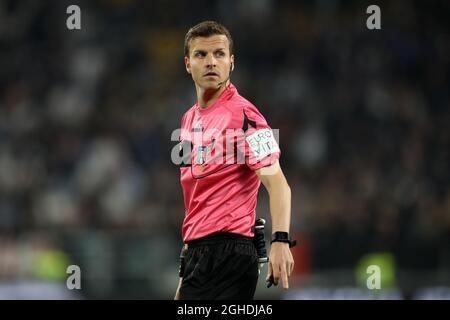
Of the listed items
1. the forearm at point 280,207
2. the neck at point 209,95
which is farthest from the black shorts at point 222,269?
the neck at point 209,95

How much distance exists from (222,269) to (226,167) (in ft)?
1.68

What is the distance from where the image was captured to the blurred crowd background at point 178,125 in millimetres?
11367

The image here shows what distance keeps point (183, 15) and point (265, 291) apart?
6414 mm

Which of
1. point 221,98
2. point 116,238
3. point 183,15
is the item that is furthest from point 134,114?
point 221,98

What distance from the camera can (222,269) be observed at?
4.81m

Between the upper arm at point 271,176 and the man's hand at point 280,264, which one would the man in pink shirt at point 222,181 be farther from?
the man's hand at point 280,264

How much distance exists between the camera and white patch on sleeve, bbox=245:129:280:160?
4.70 m

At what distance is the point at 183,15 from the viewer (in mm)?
16031

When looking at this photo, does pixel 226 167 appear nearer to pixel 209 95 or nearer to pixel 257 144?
pixel 257 144

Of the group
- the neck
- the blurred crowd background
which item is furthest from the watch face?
the blurred crowd background

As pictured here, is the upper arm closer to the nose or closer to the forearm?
Result: the forearm

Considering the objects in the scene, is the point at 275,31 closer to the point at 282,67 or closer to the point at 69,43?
the point at 282,67

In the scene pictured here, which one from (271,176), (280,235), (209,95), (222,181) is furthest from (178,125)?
(280,235)

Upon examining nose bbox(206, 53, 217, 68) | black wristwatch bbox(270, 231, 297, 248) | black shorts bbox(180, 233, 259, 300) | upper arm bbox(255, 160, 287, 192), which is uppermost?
nose bbox(206, 53, 217, 68)
